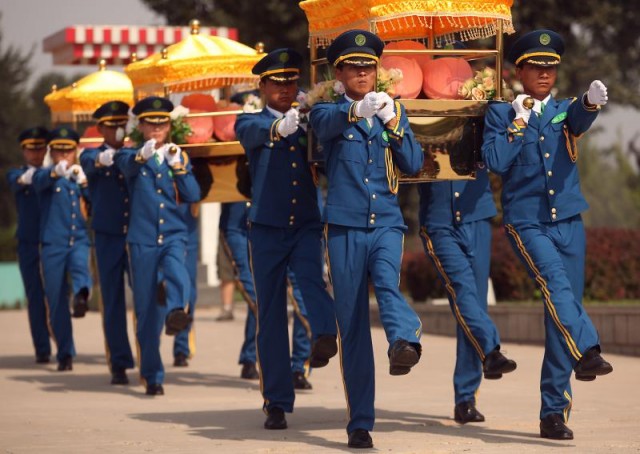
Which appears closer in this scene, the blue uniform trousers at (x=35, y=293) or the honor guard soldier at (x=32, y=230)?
the honor guard soldier at (x=32, y=230)

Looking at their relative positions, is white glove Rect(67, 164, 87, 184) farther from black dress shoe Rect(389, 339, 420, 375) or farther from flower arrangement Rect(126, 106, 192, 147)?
black dress shoe Rect(389, 339, 420, 375)

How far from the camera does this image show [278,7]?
106ft

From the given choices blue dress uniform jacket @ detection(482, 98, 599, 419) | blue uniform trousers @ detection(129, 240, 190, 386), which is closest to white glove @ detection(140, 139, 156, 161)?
blue uniform trousers @ detection(129, 240, 190, 386)

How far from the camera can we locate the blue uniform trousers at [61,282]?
14.2m

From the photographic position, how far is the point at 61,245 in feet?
46.8

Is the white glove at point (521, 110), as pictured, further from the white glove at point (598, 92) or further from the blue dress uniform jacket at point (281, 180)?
the blue dress uniform jacket at point (281, 180)

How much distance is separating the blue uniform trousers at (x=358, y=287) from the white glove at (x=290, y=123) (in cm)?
101

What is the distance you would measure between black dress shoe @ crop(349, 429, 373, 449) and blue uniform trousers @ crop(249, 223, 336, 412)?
1135 millimetres

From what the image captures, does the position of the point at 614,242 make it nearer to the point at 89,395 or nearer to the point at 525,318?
the point at 525,318

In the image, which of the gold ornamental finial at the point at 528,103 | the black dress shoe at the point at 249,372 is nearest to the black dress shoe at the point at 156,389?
the black dress shoe at the point at 249,372

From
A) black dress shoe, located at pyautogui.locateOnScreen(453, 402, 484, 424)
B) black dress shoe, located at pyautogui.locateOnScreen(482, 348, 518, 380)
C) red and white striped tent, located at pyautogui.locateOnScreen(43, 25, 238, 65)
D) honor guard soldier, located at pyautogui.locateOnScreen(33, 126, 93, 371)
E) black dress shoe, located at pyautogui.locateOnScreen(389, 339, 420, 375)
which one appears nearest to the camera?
black dress shoe, located at pyautogui.locateOnScreen(389, 339, 420, 375)

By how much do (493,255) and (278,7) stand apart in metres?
16.3

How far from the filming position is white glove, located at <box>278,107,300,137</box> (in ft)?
31.0

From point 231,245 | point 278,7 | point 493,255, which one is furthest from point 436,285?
point 278,7
